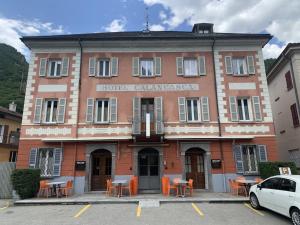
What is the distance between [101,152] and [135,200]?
4.49 meters

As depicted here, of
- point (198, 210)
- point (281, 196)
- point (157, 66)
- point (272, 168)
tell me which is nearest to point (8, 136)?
point (157, 66)

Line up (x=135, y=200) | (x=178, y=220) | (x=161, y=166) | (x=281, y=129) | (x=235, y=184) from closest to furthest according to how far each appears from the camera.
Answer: (x=178, y=220)
(x=135, y=200)
(x=235, y=184)
(x=161, y=166)
(x=281, y=129)

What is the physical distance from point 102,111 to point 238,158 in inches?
344

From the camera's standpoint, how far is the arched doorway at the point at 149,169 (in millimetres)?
14008

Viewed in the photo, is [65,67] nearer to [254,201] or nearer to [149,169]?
[149,169]

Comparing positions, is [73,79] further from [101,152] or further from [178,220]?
[178,220]

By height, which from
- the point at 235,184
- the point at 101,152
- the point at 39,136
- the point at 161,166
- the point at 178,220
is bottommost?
the point at 178,220

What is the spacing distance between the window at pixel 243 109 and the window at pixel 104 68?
8689mm

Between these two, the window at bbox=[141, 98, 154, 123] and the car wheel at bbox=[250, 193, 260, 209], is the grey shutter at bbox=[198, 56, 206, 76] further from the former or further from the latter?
the car wheel at bbox=[250, 193, 260, 209]

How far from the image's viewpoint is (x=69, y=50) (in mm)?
15539

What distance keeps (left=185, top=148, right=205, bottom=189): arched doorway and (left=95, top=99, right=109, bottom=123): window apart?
18.0 feet

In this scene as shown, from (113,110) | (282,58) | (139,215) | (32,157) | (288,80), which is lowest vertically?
(139,215)

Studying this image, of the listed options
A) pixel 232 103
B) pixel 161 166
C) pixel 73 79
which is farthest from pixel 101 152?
pixel 232 103

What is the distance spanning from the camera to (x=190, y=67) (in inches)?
614
